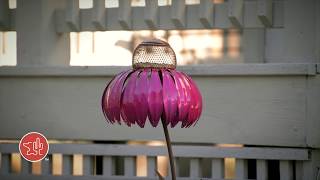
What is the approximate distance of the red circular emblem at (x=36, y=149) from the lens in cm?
390

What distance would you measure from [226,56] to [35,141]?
2.14 metres

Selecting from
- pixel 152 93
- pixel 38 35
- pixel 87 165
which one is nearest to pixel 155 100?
pixel 152 93

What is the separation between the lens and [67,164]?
4.02 m

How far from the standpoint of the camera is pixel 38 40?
4.11 m

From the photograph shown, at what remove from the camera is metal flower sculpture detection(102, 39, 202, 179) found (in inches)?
91.0

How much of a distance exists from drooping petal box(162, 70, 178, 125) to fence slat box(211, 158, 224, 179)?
1.45 m

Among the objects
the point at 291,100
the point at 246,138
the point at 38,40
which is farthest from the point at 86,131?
the point at 291,100

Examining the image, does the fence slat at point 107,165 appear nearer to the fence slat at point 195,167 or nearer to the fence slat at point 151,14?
the fence slat at point 195,167

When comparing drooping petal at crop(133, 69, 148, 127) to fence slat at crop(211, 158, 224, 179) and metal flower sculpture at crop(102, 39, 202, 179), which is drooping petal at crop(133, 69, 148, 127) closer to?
metal flower sculpture at crop(102, 39, 202, 179)

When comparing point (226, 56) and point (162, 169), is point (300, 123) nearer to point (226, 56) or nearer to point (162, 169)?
point (162, 169)

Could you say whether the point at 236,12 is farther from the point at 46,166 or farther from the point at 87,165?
the point at 46,166

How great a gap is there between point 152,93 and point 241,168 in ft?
5.14

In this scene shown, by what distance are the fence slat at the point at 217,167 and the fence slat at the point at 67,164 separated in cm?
101

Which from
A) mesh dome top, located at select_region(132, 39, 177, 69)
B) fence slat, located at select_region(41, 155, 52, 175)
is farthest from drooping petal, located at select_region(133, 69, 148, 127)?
fence slat, located at select_region(41, 155, 52, 175)
